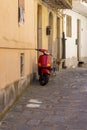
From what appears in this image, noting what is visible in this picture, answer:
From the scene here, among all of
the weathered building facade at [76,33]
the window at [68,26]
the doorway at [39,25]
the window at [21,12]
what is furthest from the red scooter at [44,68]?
the window at [68,26]

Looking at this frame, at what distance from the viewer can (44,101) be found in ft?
31.9

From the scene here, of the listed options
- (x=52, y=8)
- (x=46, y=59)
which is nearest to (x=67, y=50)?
(x=52, y=8)

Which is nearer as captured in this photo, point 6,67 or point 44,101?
point 6,67

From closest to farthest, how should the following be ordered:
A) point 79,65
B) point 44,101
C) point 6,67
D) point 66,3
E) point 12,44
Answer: point 6,67 → point 12,44 → point 44,101 → point 66,3 → point 79,65

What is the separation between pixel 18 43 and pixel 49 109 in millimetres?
1896

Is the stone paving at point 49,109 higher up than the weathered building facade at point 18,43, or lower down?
lower down

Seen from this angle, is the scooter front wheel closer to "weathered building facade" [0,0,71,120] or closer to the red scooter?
the red scooter

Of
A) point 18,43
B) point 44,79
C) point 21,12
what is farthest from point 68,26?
point 18,43

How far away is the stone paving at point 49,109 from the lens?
752 cm

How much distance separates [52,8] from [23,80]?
7.66 m

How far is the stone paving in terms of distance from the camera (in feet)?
24.7

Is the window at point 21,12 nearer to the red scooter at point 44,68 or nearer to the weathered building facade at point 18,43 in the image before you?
the weathered building facade at point 18,43

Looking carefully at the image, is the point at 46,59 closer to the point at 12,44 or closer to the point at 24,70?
the point at 24,70

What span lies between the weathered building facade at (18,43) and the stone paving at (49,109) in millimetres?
265
